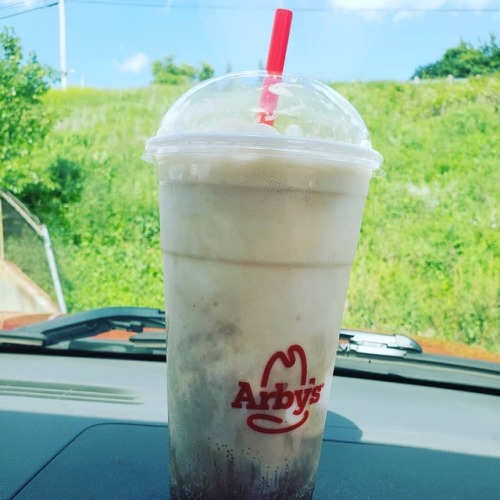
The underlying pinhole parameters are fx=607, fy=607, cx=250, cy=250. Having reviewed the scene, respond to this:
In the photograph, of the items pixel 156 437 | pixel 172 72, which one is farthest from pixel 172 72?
pixel 156 437

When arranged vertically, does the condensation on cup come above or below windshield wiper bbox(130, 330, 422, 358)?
above

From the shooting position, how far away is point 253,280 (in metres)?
0.93

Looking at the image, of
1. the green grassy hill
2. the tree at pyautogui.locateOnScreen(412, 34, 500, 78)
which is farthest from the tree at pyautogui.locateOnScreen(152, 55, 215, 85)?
the tree at pyautogui.locateOnScreen(412, 34, 500, 78)

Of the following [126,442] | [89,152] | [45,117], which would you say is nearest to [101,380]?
[126,442]

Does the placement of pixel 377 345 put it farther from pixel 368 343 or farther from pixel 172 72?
pixel 172 72

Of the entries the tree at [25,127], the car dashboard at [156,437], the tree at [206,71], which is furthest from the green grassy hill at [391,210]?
the car dashboard at [156,437]

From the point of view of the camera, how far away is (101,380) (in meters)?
1.96

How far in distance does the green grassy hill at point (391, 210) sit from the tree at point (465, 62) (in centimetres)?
20

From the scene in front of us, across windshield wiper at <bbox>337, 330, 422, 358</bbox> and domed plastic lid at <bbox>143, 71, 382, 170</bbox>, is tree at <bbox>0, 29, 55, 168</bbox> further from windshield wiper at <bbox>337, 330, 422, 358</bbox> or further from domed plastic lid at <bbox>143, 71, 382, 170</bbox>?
domed plastic lid at <bbox>143, 71, 382, 170</bbox>

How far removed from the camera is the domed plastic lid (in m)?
1.01

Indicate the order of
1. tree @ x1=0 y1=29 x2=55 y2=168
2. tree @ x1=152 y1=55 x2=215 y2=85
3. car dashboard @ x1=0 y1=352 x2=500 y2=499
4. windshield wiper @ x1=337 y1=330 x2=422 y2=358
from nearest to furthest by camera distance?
car dashboard @ x1=0 y1=352 x2=500 y2=499, windshield wiper @ x1=337 y1=330 x2=422 y2=358, tree @ x1=0 y1=29 x2=55 y2=168, tree @ x1=152 y1=55 x2=215 y2=85

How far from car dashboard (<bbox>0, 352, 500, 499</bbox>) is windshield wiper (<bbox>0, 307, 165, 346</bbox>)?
0.37 feet

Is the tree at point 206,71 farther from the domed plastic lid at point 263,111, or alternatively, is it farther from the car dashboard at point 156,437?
the domed plastic lid at point 263,111

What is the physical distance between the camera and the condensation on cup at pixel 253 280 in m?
0.92
